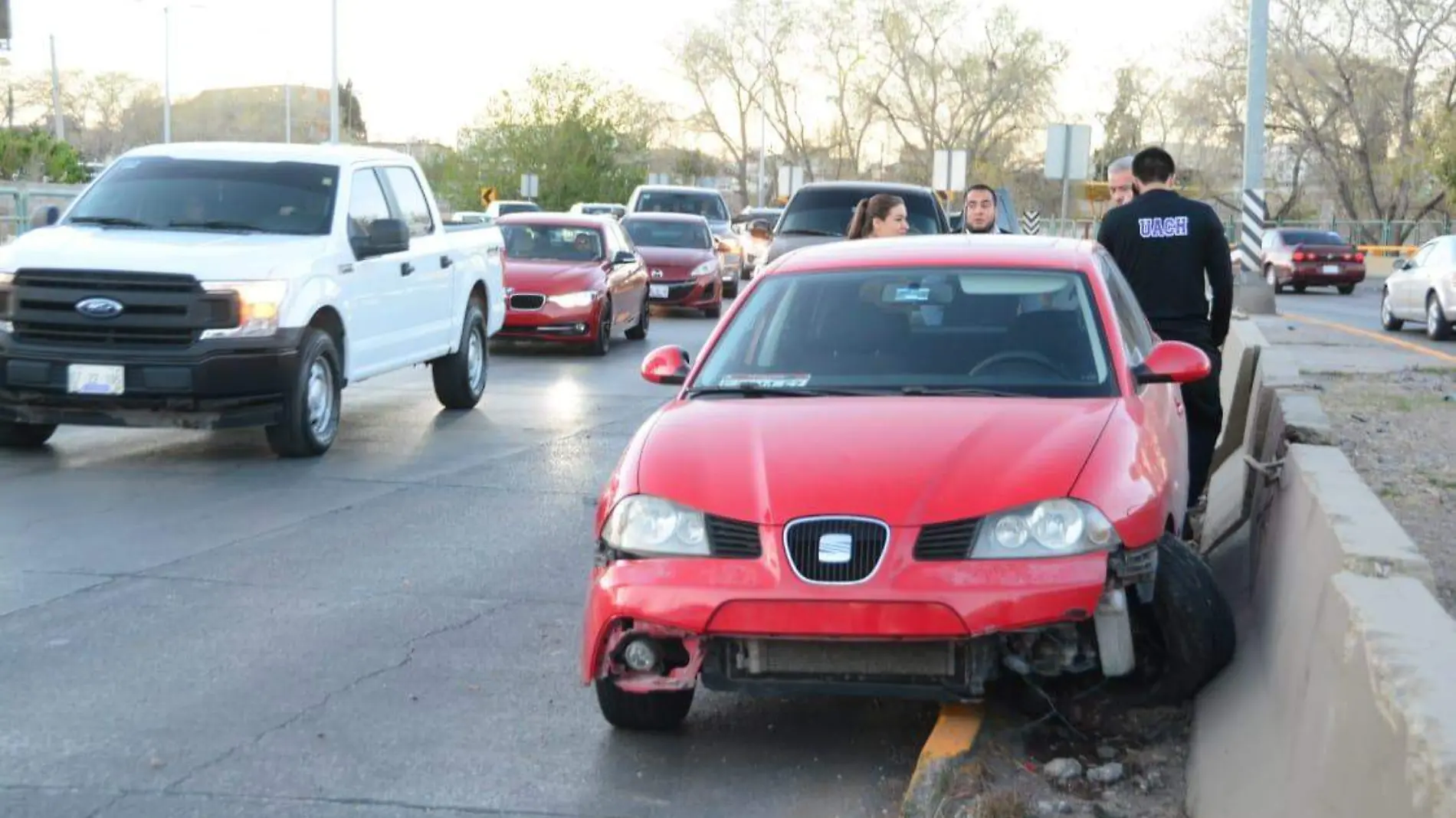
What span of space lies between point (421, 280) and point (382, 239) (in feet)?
4.43

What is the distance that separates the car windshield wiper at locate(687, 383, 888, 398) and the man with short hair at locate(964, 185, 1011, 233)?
6973 mm

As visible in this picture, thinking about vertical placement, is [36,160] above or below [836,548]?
above

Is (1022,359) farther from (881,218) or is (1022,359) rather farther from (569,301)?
(569,301)

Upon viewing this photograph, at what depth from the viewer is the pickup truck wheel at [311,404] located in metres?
11.5

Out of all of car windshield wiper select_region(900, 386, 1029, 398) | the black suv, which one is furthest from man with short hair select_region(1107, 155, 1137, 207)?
the black suv

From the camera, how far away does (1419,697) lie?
123 inches

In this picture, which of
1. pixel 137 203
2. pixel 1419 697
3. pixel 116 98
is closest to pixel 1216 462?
pixel 137 203

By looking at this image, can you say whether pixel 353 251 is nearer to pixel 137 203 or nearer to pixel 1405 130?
pixel 137 203

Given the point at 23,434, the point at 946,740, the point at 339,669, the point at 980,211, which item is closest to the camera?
the point at 946,740

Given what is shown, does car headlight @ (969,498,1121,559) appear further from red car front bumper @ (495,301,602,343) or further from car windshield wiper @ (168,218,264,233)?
red car front bumper @ (495,301,602,343)

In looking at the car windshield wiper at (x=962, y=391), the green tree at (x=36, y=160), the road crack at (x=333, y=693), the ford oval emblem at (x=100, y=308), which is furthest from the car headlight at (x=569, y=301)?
the green tree at (x=36, y=160)

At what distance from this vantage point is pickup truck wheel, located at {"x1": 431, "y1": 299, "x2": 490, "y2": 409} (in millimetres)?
14711

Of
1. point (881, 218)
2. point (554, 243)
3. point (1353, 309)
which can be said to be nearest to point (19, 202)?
point (554, 243)

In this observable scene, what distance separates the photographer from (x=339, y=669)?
6.59 m
